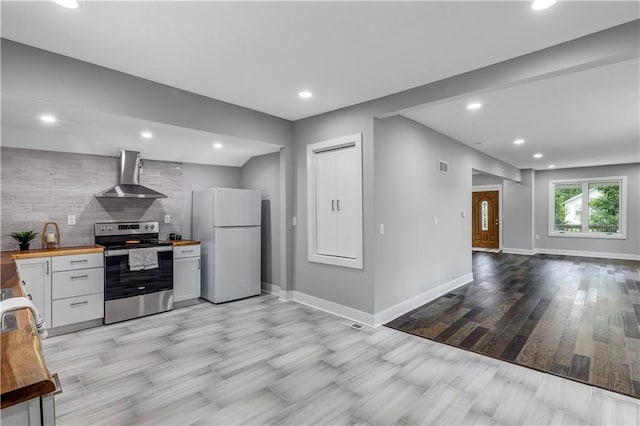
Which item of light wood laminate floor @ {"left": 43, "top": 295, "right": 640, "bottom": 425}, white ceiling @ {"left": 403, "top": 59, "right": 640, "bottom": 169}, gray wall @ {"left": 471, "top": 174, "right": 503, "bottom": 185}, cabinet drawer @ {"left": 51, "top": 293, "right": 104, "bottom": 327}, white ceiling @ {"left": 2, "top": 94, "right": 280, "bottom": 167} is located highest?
white ceiling @ {"left": 403, "top": 59, "right": 640, "bottom": 169}

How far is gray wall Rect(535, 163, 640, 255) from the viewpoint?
8359mm

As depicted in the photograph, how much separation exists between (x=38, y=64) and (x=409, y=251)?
4.15 meters

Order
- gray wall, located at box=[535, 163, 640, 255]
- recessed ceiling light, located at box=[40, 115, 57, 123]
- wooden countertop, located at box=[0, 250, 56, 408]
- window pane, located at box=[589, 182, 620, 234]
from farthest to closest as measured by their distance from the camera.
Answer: window pane, located at box=[589, 182, 620, 234] → gray wall, located at box=[535, 163, 640, 255] → recessed ceiling light, located at box=[40, 115, 57, 123] → wooden countertop, located at box=[0, 250, 56, 408]

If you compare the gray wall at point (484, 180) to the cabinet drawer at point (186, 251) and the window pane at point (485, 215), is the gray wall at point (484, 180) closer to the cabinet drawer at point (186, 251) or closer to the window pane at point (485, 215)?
the window pane at point (485, 215)

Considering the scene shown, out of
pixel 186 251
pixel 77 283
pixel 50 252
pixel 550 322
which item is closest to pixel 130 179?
pixel 186 251

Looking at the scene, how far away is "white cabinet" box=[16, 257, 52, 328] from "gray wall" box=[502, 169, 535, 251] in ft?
34.7

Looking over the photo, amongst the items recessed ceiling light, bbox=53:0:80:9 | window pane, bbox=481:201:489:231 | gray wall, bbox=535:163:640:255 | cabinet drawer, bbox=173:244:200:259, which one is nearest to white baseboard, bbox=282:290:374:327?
cabinet drawer, bbox=173:244:200:259

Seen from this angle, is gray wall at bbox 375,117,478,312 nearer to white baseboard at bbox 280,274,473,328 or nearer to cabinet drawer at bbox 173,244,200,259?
white baseboard at bbox 280,274,473,328

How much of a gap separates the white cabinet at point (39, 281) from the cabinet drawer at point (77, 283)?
58 millimetres

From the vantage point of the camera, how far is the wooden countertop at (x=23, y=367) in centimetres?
78

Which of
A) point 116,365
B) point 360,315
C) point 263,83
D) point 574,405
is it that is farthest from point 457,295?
point 116,365

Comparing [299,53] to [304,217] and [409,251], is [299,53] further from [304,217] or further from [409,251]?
[409,251]

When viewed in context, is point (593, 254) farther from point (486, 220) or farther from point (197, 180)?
point (197, 180)

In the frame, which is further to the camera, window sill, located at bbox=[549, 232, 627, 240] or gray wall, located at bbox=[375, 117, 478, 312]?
window sill, located at bbox=[549, 232, 627, 240]
